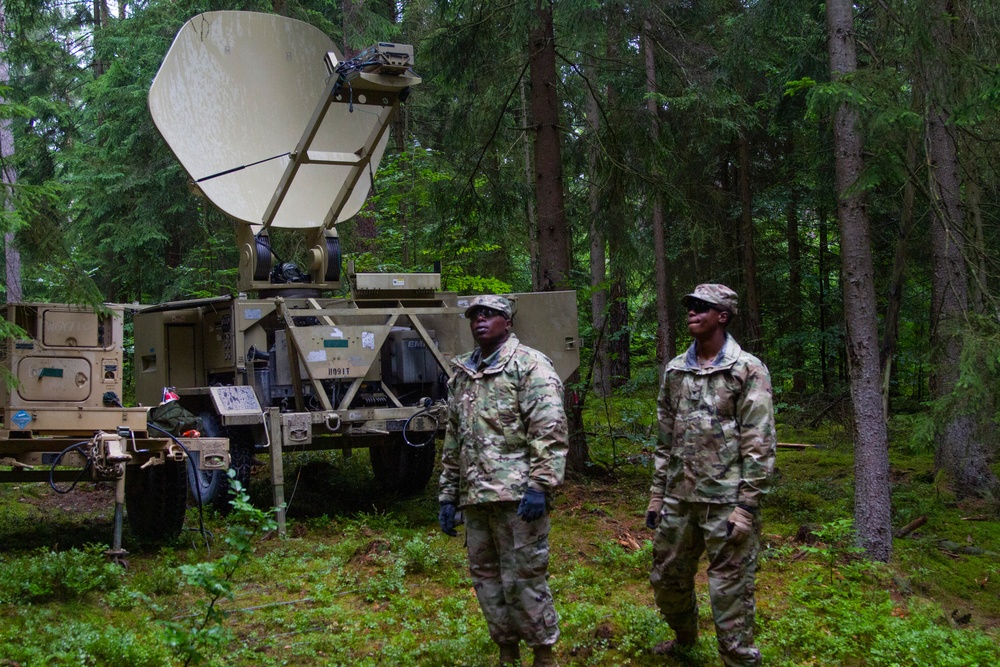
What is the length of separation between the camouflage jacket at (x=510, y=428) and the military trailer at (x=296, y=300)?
387 centimetres

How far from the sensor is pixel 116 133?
57.7 feet

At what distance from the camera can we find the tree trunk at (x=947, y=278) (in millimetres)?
7184

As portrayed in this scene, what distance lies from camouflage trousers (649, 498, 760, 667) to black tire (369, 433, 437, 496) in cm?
547

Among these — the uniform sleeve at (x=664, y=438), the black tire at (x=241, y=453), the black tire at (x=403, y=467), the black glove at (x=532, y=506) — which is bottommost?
the black tire at (x=403, y=467)

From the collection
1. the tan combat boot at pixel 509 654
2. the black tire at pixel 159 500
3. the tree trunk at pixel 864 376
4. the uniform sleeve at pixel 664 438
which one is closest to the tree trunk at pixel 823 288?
the tree trunk at pixel 864 376

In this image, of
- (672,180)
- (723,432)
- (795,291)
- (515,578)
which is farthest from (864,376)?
(795,291)

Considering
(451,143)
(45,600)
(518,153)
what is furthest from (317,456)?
(518,153)

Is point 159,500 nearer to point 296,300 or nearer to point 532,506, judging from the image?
point 296,300

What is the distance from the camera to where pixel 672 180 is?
12633mm

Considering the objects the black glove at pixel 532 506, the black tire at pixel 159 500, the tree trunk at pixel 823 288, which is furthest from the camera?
the tree trunk at pixel 823 288

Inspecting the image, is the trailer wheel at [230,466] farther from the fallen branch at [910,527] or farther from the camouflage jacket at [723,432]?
the fallen branch at [910,527]

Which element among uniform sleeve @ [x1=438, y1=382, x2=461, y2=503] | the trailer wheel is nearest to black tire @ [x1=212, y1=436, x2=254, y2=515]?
the trailer wheel

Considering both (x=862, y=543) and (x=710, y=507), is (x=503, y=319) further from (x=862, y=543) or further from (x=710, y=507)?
(x=862, y=543)

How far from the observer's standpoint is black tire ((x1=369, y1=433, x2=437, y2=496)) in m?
10.3
